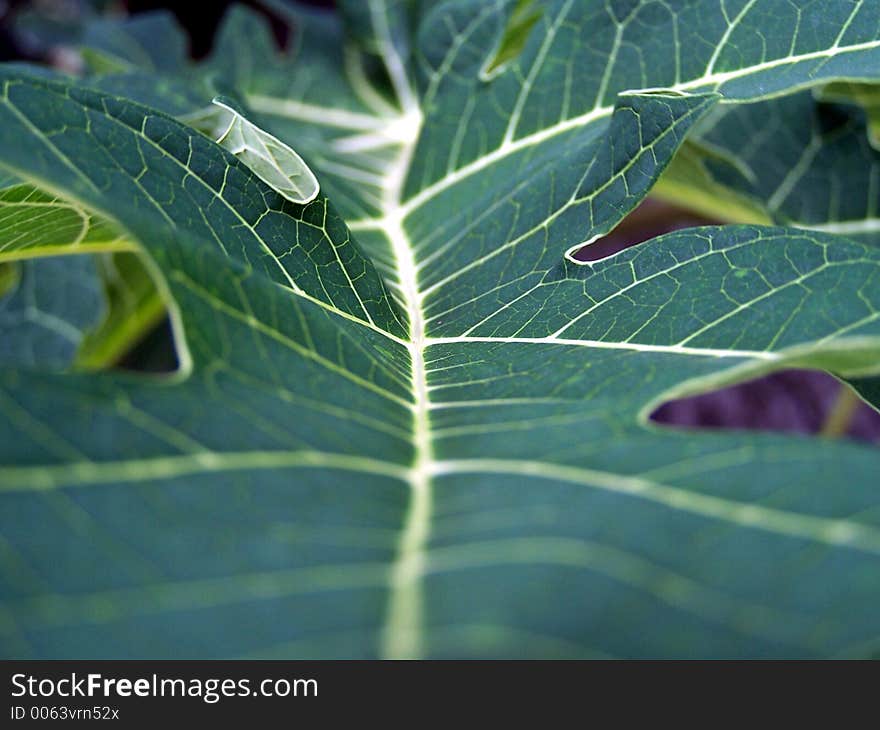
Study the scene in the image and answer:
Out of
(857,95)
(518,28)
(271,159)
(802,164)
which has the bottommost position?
(271,159)

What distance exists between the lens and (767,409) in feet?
4.58

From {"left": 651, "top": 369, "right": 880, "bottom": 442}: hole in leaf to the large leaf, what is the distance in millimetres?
839

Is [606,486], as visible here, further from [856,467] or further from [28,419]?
[28,419]

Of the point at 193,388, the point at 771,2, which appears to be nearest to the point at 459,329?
the point at 193,388

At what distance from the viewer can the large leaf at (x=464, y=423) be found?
0.81 ft

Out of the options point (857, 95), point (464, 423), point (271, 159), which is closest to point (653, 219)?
point (857, 95)

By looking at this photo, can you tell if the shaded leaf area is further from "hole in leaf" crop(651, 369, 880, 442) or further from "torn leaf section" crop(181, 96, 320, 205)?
"hole in leaf" crop(651, 369, 880, 442)

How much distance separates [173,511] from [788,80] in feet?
1.46

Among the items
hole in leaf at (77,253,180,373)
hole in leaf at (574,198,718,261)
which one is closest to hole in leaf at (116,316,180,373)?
hole in leaf at (77,253,180,373)

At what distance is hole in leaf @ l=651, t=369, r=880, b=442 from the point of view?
1391 millimetres

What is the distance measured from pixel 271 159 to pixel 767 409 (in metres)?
1.09

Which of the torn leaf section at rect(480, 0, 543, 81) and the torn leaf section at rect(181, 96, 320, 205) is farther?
the torn leaf section at rect(480, 0, 543, 81)

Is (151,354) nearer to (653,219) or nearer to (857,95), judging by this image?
(653,219)

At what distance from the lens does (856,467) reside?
0.30 metres
